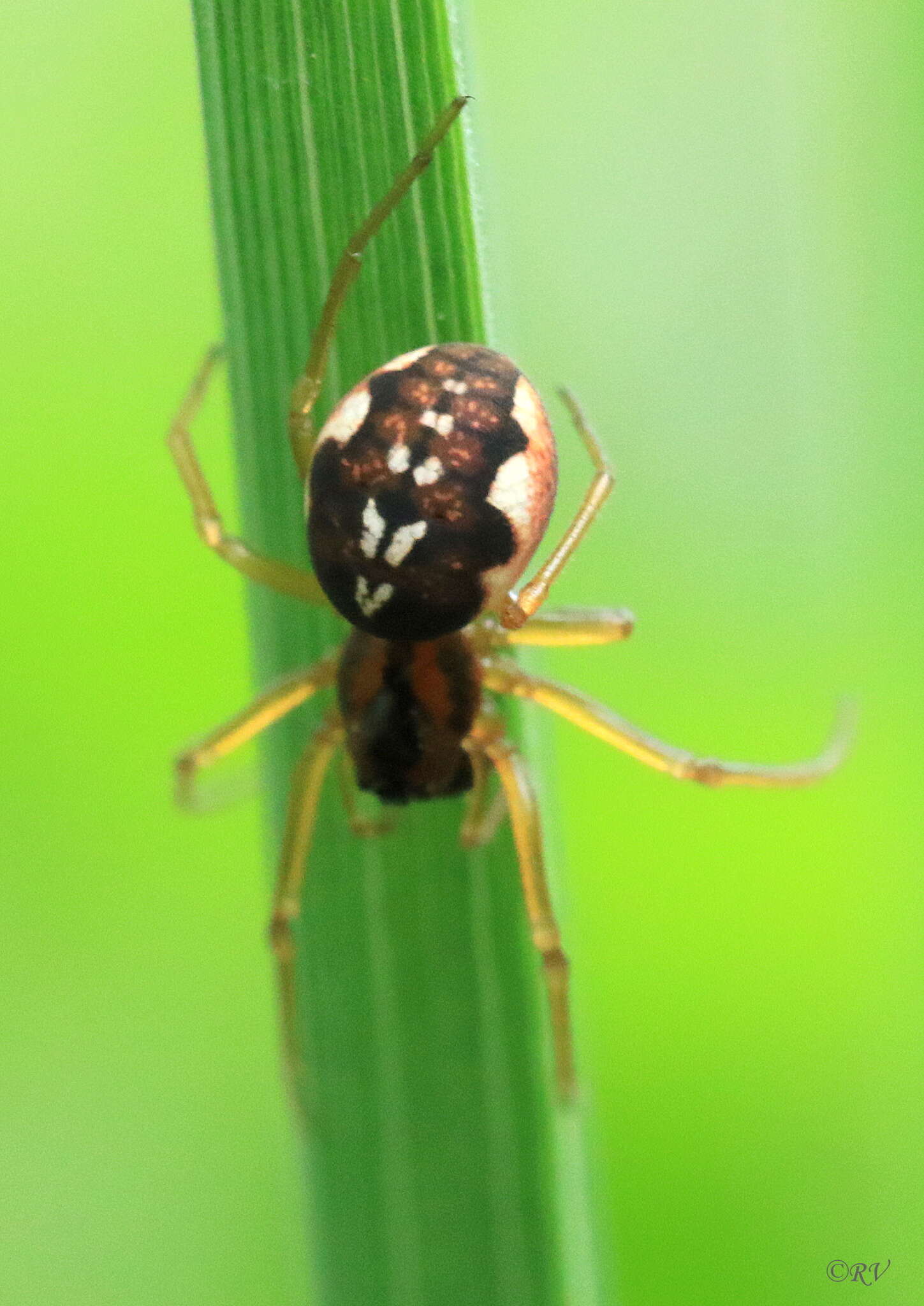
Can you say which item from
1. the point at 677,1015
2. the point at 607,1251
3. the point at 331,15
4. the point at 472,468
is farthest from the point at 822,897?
the point at 331,15

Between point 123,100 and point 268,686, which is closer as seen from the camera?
point 268,686

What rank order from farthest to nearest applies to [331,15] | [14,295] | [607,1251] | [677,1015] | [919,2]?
[14,295] → [677,1015] → [919,2] → [607,1251] → [331,15]

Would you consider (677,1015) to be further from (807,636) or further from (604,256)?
(604,256)

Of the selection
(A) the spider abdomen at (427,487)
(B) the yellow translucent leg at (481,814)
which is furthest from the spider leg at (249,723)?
(B) the yellow translucent leg at (481,814)

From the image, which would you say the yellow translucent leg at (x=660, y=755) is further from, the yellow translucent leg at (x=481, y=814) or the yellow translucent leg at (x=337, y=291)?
the yellow translucent leg at (x=337, y=291)

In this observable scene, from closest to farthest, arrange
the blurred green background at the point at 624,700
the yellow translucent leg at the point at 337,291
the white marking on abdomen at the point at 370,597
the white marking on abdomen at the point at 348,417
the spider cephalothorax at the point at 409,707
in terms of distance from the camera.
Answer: the yellow translucent leg at the point at 337,291 < the white marking on abdomen at the point at 348,417 < the white marking on abdomen at the point at 370,597 < the spider cephalothorax at the point at 409,707 < the blurred green background at the point at 624,700

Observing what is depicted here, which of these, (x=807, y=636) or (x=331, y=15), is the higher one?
(x=331, y=15)

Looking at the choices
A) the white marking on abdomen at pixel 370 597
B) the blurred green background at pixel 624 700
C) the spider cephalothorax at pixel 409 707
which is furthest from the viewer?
the blurred green background at pixel 624 700
